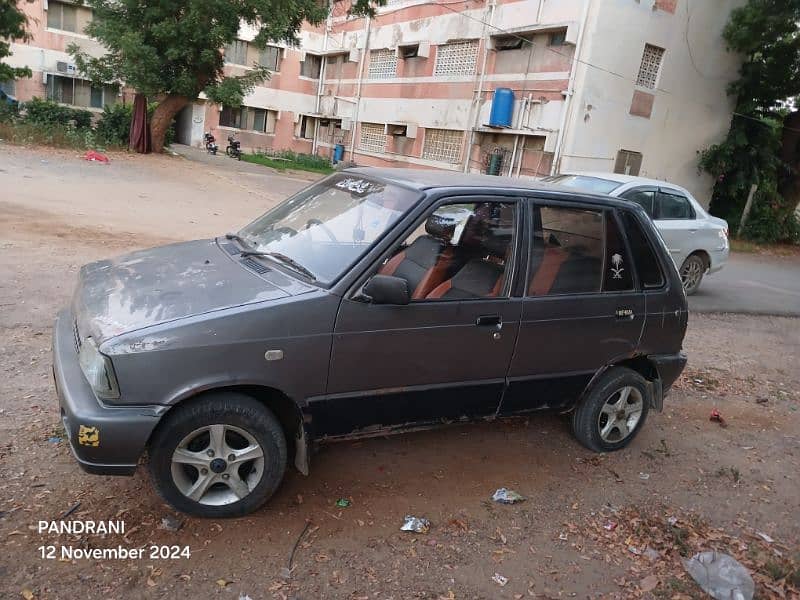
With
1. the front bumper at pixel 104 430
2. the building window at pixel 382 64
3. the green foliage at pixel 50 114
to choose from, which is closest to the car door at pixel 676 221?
the front bumper at pixel 104 430

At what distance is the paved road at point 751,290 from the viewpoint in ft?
31.9

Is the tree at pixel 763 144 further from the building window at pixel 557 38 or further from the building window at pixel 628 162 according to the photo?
the building window at pixel 557 38

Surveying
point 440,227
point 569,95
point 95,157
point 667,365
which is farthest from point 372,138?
point 440,227

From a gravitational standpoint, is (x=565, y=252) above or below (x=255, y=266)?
above

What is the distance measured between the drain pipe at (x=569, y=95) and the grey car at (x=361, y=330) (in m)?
15.8

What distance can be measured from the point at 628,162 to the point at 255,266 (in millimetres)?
18984

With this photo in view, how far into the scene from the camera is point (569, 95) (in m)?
18.8

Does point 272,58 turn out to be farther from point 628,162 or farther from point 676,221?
point 676,221

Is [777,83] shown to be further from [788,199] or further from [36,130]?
[36,130]

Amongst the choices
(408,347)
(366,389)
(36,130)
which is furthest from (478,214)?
(36,130)

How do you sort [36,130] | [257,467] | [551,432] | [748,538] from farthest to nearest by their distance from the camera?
[36,130]
[551,432]
[748,538]
[257,467]

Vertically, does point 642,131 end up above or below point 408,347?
above

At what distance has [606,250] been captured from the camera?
13.0ft

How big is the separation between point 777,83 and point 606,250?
67.0ft
